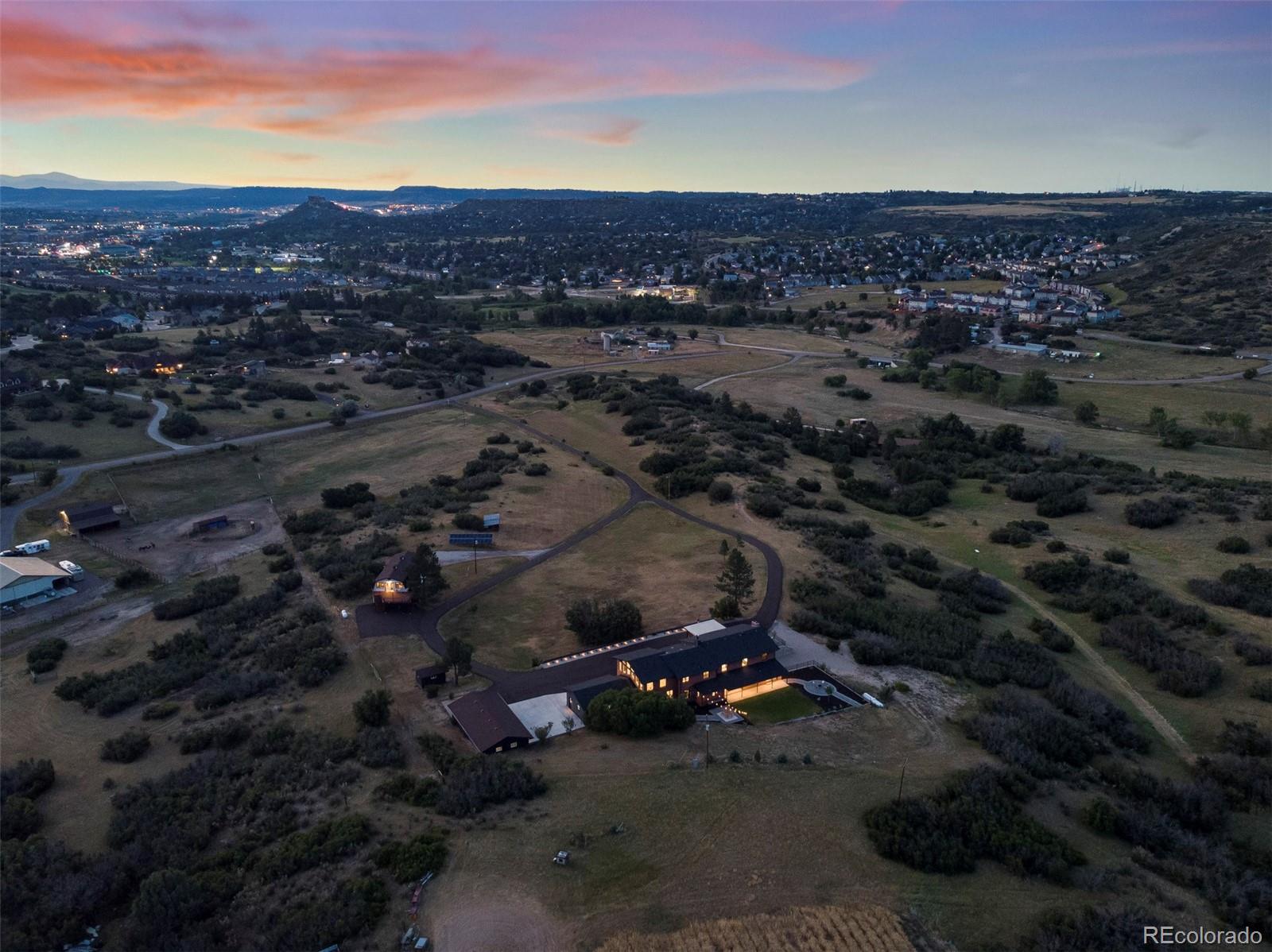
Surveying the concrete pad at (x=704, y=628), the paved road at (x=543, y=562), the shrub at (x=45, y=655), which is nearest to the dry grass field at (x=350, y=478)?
the paved road at (x=543, y=562)

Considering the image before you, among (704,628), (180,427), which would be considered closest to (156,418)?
(180,427)

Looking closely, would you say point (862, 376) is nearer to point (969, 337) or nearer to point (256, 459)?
point (969, 337)

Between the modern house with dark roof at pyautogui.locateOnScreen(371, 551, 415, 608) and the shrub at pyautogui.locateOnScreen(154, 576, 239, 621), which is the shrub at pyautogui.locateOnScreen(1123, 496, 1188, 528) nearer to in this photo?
the modern house with dark roof at pyautogui.locateOnScreen(371, 551, 415, 608)

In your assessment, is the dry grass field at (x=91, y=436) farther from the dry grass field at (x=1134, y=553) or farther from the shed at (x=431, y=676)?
the dry grass field at (x=1134, y=553)

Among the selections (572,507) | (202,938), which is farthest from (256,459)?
(202,938)

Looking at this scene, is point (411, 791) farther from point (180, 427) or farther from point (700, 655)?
point (180, 427)

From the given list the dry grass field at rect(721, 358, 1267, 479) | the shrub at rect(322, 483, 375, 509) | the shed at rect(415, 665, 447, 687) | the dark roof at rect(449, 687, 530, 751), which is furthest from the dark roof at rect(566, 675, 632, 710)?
the dry grass field at rect(721, 358, 1267, 479)
